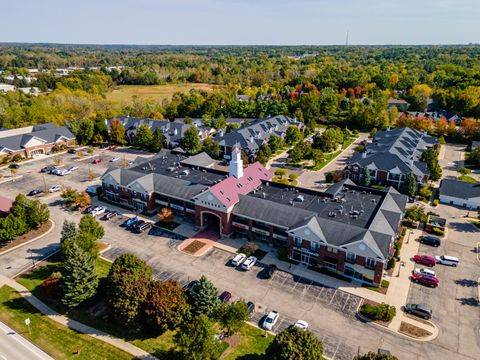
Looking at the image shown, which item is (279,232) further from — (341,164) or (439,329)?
(341,164)

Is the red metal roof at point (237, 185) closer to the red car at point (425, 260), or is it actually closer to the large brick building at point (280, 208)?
the large brick building at point (280, 208)

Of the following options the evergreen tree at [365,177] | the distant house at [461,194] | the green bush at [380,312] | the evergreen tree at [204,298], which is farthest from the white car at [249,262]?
the distant house at [461,194]

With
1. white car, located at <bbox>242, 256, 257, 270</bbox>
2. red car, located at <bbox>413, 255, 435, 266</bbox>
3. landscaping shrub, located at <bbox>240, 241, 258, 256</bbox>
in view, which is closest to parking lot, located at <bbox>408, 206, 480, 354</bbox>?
red car, located at <bbox>413, 255, 435, 266</bbox>

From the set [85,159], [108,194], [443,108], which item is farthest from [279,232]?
[443,108]

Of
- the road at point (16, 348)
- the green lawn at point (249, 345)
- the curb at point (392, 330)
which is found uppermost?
the curb at point (392, 330)

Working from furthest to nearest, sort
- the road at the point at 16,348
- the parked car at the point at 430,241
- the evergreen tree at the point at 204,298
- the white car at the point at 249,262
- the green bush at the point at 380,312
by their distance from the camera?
1. the parked car at the point at 430,241
2. the white car at the point at 249,262
3. the green bush at the point at 380,312
4. the evergreen tree at the point at 204,298
5. the road at the point at 16,348

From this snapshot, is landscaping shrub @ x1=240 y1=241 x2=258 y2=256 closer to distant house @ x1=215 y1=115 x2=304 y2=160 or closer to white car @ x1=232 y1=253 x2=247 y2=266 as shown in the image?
white car @ x1=232 y1=253 x2=247 y2=266

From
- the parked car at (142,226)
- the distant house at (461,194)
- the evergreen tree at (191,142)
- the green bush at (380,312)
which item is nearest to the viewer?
the green bush at (380,312)

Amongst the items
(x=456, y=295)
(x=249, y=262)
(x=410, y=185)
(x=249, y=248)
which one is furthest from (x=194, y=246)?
(x=410, y=185)
